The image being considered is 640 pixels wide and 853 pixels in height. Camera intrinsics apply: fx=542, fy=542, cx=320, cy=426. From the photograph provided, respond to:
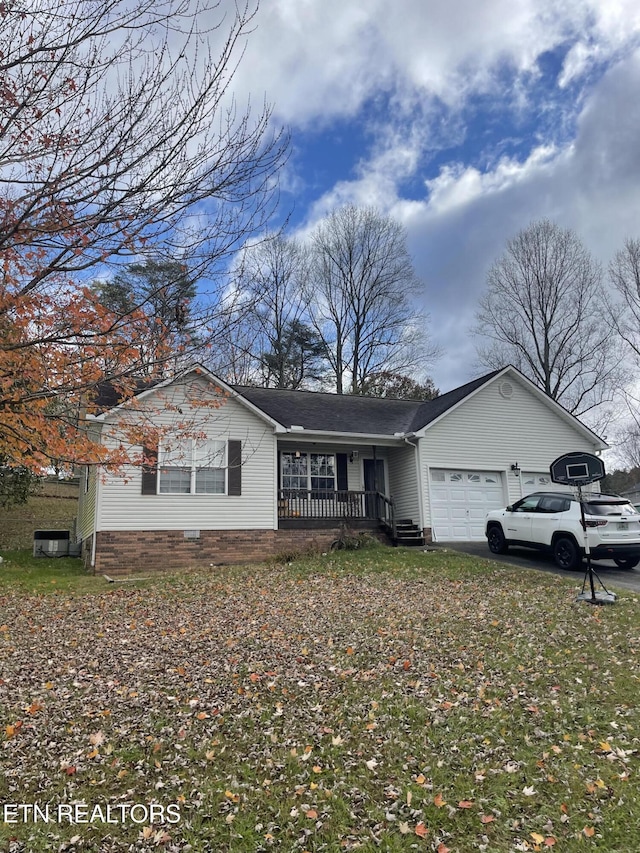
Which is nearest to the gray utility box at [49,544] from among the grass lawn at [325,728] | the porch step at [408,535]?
the grass lawn at [325,728]

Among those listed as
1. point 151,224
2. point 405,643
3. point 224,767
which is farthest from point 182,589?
point 151,224

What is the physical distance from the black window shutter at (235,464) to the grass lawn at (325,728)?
6.68 metres

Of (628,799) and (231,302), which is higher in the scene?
(231,302)

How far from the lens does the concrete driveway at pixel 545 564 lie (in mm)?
10773

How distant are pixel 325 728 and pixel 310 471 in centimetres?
1315

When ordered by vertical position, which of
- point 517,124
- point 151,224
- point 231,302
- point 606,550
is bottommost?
point 606,550

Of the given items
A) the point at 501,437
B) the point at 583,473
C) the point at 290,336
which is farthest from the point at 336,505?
the point at 290,336

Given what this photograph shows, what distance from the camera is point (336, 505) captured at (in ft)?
56.1

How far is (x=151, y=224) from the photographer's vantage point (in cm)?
492

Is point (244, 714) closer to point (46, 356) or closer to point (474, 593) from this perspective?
point (46, 356)

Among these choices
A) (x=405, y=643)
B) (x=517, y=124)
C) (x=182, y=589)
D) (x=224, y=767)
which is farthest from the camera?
(x=517, y=124)

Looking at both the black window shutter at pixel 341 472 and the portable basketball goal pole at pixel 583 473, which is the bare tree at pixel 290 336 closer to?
the black window shutter at pixel 341 472

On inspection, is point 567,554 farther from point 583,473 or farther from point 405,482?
point 405,482

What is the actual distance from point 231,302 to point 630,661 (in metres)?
5.85
